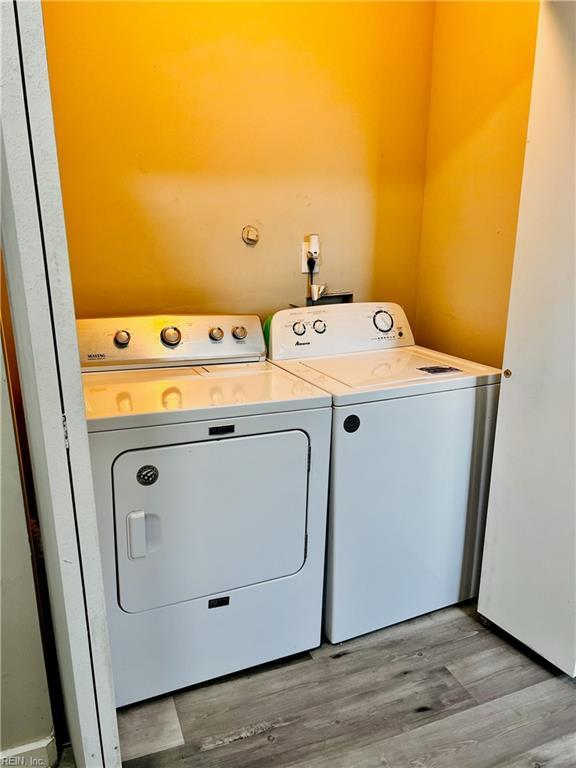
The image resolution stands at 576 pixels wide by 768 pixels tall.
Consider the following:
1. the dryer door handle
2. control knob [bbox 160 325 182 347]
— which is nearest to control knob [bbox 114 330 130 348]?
control knob [bbox 160 325 182 347]

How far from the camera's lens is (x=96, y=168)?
75.8 inches

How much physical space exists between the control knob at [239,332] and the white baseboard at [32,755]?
129 cm

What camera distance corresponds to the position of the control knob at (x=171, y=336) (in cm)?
191

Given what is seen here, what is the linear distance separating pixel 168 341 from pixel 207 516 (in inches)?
26.2

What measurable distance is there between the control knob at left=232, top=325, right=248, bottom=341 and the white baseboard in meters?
1.29

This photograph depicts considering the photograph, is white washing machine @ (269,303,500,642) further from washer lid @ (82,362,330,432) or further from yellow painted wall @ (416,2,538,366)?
yellow painted wall @ (416,2,538,366)

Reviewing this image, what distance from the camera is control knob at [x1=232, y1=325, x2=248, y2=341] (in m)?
2.02

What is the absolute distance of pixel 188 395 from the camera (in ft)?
5.19

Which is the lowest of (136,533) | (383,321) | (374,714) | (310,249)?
(374,714)

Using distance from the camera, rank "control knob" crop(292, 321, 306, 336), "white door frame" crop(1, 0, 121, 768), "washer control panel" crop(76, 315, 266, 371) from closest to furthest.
Answer: "white door frame" crop(1, 0, 121, 768), "washer control panel" crop(76, 315, 266, 371), "control knob" crop(292, 321, 306, 336)

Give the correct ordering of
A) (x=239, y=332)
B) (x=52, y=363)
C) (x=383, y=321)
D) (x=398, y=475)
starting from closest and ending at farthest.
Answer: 1. (x=52, y=363)
2. (x=398, y=475)
3. (x=239, y=332)
4. (x=383, y=321)

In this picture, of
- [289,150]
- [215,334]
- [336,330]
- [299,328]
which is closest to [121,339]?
[215,334]

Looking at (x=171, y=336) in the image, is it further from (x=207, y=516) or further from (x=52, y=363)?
(x=52, y=363)

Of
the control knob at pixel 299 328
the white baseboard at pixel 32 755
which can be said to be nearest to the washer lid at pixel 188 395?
the control knob at pixel 299 328
